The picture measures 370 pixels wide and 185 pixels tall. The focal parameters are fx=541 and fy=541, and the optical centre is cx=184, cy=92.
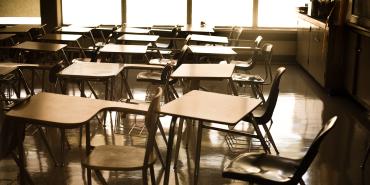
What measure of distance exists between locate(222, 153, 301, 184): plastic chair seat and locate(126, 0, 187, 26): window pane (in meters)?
7.19

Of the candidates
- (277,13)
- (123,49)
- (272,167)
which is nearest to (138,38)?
(123,49)

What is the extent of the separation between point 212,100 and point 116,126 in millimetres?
2221

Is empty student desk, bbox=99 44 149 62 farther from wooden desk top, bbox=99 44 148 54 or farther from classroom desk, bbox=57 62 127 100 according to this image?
classroom desk, bbox=57 62 127 100

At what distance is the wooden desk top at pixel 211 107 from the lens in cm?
308

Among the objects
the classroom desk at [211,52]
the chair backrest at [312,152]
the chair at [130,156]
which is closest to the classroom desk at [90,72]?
the chair at [130,156]

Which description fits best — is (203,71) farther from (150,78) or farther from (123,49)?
(123,49)

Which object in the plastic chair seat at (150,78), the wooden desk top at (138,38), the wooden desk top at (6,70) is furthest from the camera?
the wooden desk top at (138,38)

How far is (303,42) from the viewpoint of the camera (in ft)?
29.7

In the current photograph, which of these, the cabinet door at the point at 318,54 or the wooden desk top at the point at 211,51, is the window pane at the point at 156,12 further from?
the wooden desk top at the point at 211,51

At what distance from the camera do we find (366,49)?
20.4ft

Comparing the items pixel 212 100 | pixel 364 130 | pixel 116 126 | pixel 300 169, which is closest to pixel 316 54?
pixel 364 130

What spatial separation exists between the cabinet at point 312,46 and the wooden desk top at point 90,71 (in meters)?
3.55

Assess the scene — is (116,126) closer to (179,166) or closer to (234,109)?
(179,166)

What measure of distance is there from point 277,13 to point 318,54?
7.98ft
